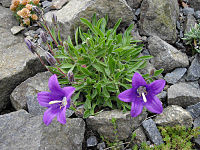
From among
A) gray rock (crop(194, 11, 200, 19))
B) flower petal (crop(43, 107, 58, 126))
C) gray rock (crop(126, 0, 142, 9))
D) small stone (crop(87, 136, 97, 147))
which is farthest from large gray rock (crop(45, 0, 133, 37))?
small stone (crop(87, 136, 97, 147))

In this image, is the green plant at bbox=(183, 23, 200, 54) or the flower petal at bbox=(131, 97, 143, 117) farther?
the green plant at bbox=(183, 23, 200, 54)

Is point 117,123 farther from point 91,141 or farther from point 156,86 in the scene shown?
point 156,86

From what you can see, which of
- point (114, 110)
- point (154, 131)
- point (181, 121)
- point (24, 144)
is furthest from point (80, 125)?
point (181, 121)

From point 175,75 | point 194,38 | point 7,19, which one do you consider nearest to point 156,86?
point 175,75

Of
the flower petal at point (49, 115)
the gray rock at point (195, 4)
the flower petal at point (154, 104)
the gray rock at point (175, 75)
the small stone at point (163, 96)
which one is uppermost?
the gray rock at point (195, 4)

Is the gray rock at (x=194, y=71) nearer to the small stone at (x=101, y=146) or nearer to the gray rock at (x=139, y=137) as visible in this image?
the gray rock at (x=139, y=137)

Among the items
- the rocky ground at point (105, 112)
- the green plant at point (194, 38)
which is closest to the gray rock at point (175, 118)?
the rocky ground at point (105, 112)

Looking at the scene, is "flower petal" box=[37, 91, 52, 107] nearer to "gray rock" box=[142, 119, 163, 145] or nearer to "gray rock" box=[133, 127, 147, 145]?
"gray rock" box=[133, 127, 147, 145]
